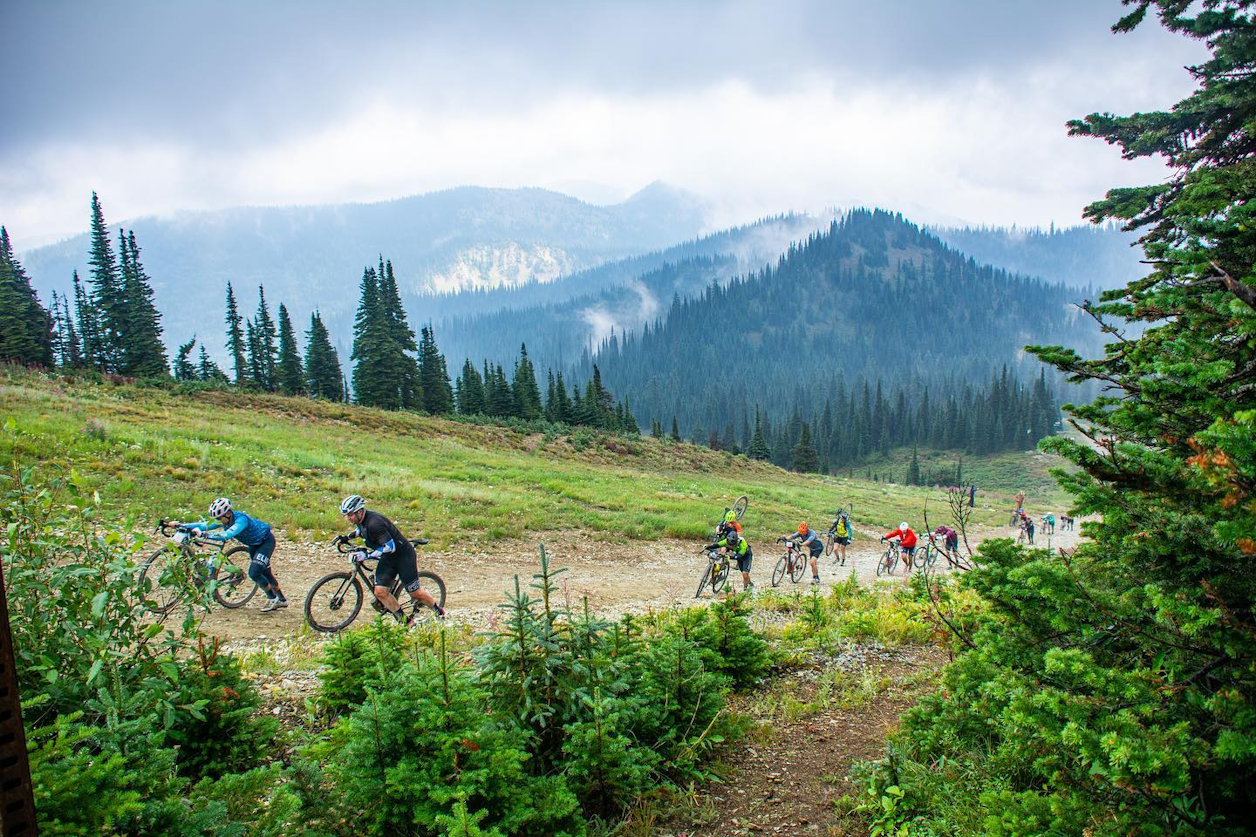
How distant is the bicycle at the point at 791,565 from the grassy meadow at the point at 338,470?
5113 millimetres

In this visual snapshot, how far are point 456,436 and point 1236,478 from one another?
145ft

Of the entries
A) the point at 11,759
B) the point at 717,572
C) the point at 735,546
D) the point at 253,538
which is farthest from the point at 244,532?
the point at 11,759

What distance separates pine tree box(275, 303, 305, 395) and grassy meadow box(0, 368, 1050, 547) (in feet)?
77.7

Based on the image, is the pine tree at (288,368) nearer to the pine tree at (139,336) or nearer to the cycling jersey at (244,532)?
the pine tree at (139,336)

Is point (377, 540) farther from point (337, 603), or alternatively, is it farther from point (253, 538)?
point (253, 538)

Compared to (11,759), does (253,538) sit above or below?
below

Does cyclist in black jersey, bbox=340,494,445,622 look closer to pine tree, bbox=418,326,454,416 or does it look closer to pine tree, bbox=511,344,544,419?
pine tree, bbox=418,326,454,416

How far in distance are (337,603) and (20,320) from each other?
2406 inches

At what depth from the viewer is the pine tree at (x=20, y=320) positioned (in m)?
48.2

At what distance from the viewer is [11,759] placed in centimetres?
151

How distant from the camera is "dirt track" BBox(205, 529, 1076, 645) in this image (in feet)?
A: 36.3

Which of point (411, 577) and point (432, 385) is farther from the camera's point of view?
point (432, 385)

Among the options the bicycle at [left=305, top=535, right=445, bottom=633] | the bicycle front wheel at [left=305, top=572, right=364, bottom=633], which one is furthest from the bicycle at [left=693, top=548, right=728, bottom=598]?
the bicycle front wheel at [left=305, top=572, right=364, bottom=633]

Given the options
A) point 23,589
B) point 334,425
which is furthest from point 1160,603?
point 334,425
